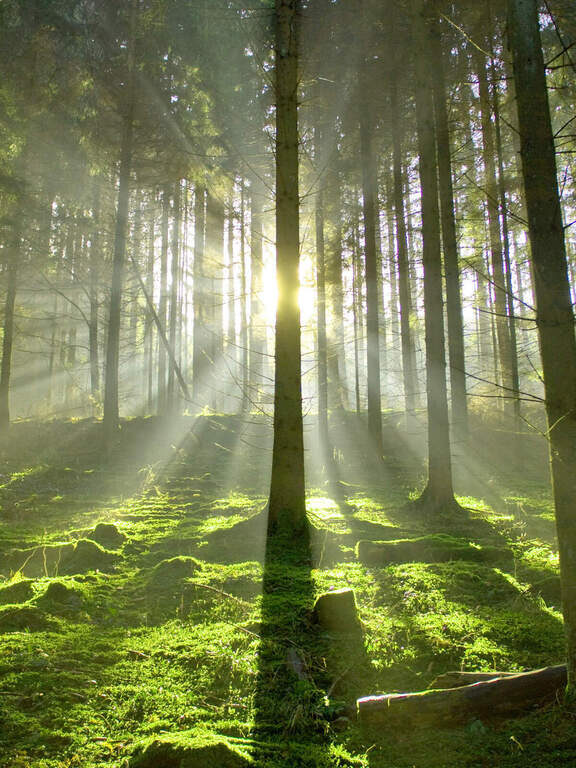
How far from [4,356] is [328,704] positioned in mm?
17693

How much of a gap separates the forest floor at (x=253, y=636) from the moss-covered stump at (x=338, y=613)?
92mm

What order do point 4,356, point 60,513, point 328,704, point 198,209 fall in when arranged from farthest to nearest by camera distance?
point 198,209 → point 4,356 → point 60,513 → point 328,704

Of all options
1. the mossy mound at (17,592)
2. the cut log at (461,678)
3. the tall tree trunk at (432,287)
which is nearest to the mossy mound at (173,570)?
the mossy mound at (17,592)

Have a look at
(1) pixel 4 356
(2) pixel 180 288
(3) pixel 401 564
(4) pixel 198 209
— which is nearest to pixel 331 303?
(4) pixel 198 209

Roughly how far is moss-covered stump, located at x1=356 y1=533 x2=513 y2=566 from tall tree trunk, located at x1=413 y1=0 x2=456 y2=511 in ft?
8.32

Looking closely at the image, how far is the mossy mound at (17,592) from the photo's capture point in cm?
426

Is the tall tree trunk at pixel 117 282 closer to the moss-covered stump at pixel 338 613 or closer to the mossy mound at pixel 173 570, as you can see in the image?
the mossy mound at pixel 173 570

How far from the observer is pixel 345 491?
11633 mm

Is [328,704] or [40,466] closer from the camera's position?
[328,704]

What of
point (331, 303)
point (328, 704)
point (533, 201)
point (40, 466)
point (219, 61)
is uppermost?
point (219, 61)

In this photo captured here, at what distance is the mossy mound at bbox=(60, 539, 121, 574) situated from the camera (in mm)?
5438

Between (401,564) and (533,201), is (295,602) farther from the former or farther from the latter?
(533,201)

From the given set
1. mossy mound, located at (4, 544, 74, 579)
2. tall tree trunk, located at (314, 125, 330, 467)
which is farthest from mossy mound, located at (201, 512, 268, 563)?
tall tree trunk, located at (314, 125, 330, 467)

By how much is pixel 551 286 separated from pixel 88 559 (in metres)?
5.66
